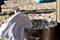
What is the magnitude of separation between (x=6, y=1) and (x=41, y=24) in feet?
2.03

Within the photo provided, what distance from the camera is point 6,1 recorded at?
150cm

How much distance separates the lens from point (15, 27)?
760 millimetres

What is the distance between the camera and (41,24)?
3.10ft

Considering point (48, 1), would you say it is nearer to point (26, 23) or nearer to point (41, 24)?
point (41, 24)

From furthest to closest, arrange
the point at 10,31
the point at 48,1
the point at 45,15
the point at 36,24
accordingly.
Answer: the point at 48,1, the point at 45,15, the point at 36,24, the point at 10,31

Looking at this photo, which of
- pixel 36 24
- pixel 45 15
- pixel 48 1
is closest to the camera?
pixel 36 24

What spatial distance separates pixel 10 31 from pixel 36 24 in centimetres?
22

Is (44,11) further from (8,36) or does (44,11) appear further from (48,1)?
(8,36)

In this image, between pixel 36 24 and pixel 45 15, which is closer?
pixel 36 24

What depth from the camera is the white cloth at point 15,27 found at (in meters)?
0.75

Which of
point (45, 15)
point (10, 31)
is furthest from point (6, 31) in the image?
point (45, 15)

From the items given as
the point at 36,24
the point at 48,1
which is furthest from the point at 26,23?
the point at 48,1

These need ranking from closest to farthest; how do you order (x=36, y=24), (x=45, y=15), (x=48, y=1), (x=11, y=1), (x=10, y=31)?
(x=10, y=31) → (x=36, y=24) → (x=45, y=15) → (x=48, y=1) → (x=11, y=1)

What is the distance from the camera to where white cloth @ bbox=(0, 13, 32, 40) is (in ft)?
2.46
